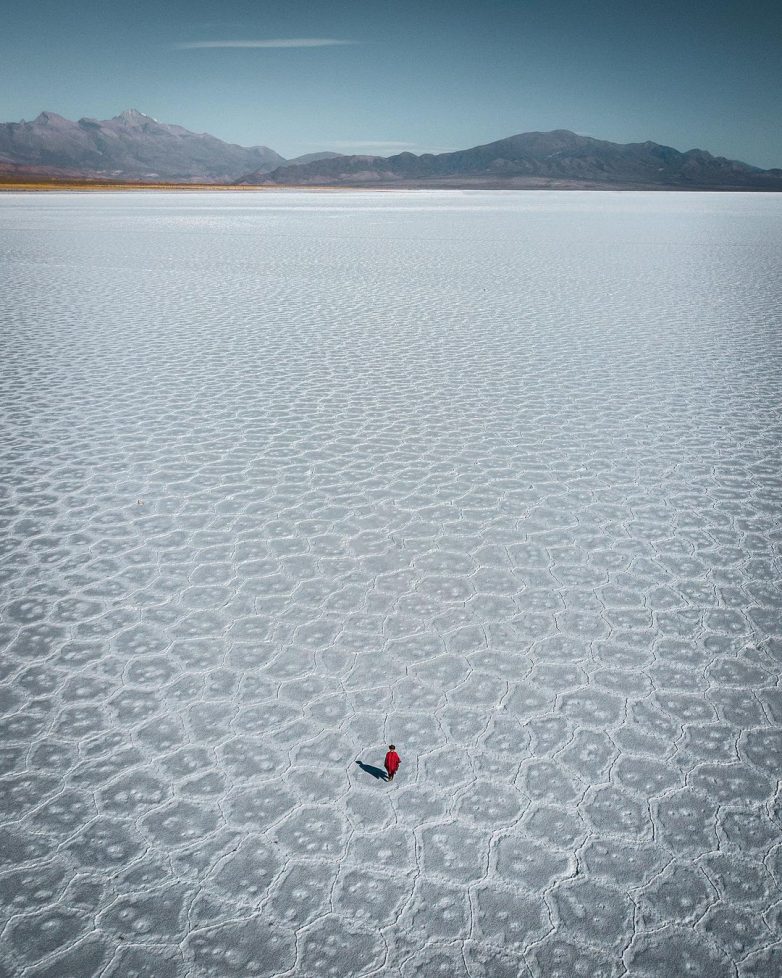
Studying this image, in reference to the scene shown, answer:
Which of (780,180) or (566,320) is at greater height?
(780,180)

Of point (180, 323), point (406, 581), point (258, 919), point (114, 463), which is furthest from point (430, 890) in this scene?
point (180, 323)

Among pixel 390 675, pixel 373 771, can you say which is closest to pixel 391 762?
pixel 373 771

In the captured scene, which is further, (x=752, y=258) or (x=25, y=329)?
(x=752, y=258)

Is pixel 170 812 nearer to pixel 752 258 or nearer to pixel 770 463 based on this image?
pixel 770 463

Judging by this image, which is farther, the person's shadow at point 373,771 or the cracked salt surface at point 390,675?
the person's shadow at point 373,771

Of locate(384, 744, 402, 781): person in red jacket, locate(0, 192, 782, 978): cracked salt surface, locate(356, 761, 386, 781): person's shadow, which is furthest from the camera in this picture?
locate(356, 761, 386, 781): person's shadow

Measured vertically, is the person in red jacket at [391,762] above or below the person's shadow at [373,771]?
above
